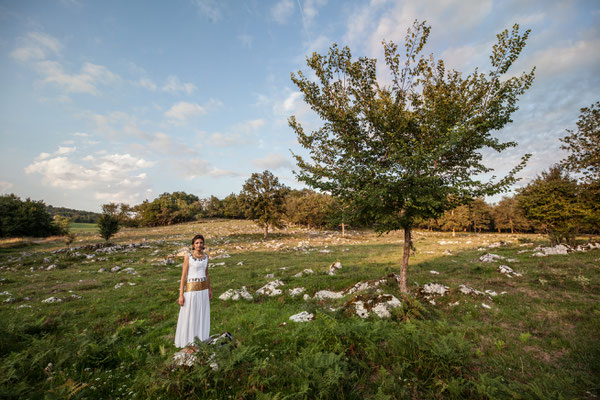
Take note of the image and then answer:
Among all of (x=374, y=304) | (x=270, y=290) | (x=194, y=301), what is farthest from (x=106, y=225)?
(x=374, y=304)

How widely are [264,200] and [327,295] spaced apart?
100 ft

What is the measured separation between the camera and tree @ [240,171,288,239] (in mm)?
39737

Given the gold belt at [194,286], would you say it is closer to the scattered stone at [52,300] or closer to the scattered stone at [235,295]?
the scattered stone at [235,295]

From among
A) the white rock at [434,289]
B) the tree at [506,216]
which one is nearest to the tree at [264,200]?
the white rock at [434,289]

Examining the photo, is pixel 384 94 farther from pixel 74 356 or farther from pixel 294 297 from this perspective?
pixel 74 356

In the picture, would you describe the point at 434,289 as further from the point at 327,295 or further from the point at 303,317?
the point at 303,317

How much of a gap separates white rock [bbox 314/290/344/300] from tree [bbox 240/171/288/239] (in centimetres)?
2915

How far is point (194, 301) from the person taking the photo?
6.28 meters

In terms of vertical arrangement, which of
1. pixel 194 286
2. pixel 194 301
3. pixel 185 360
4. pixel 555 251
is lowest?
pixel 555 251

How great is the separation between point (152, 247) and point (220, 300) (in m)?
26.9

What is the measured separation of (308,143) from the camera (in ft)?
34.1

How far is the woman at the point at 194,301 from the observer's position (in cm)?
606

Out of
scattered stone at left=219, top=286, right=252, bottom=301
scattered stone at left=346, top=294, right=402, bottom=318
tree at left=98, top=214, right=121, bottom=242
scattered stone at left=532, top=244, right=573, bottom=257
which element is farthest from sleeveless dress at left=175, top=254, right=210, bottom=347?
tree at left=98, top=214, right=121, bottom=242

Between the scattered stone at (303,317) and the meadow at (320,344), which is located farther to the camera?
the scattered stone at (303,317)
